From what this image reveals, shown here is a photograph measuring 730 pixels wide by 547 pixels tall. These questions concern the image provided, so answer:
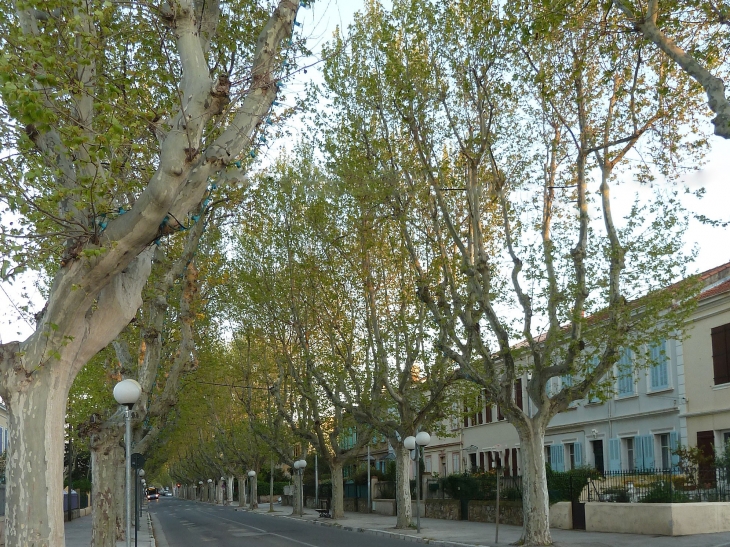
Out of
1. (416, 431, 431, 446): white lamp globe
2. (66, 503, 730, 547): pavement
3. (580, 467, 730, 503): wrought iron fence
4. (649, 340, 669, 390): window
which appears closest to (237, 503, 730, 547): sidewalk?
(66, 503, 730, 547): pavement

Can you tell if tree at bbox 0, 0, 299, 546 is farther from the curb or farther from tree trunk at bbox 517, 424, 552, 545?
the curb

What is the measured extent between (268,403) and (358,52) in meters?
25.9

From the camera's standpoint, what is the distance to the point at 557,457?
37.1 m

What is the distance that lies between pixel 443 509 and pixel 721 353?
13.3 meters

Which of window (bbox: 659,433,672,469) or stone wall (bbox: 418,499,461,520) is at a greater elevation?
window (bbox: 659,433,672,469)

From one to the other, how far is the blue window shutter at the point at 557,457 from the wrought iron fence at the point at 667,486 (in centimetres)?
1343

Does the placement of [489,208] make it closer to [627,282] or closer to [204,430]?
[627,282]

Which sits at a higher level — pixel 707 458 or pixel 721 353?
pixel 721 353

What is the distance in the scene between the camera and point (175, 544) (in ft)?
84.4

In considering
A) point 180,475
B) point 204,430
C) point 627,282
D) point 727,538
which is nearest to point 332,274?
point 627,282

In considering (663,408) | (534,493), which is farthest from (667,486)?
(663,408)

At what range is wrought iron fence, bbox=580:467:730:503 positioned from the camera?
66.3 feet

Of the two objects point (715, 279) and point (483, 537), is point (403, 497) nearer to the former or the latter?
point (483, 537)

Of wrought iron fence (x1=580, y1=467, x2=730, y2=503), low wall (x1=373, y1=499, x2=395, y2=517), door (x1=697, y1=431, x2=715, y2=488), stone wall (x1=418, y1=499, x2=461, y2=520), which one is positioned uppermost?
door (x1=697, y1=431, x2=715, y2=488)
